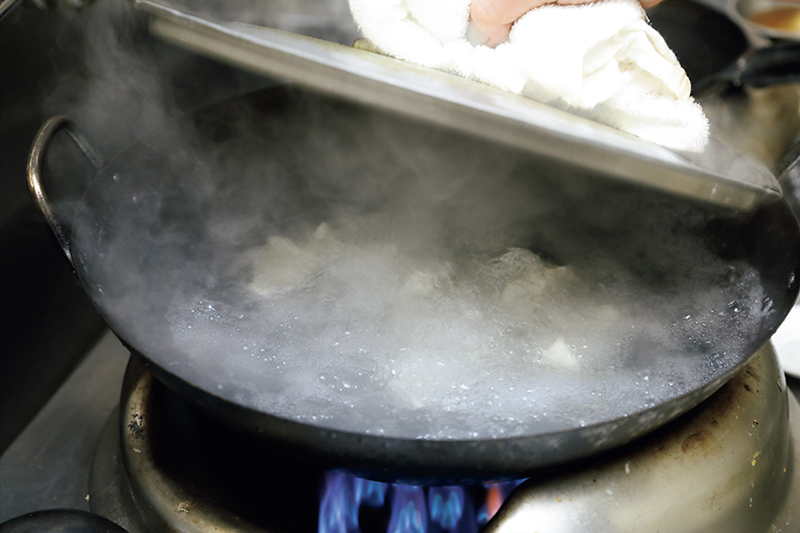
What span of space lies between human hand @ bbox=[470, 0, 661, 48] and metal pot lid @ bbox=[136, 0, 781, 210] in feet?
0.48

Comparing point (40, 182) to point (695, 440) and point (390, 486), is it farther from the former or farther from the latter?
point (695, 440)

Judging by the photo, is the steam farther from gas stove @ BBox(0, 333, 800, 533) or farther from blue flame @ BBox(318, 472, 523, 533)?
blue flame @ BBox(318, 472, 523, 533)

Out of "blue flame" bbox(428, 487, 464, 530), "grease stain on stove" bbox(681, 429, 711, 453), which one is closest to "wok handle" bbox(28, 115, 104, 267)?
"blue flame" bbox(428, 487, 464, 530)

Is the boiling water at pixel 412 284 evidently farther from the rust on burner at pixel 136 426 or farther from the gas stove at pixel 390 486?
the rust on burner at pixel 136 426

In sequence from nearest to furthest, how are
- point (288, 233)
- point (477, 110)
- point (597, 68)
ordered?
point (477, 110) < point (597, 68) < point (288, 233)

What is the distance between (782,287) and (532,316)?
1.23 feet

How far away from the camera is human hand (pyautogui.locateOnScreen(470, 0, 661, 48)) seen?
2.64 ft

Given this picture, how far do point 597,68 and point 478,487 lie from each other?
0.70m

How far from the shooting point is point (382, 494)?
0.94 m

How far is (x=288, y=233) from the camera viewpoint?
3.81 ft

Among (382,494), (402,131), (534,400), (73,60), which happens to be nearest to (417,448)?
(534,400)

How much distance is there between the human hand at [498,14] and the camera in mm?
804

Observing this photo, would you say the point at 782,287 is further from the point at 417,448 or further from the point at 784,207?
the point at 417,448

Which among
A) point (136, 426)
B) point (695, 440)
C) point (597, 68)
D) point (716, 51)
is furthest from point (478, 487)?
point (716, 51)
